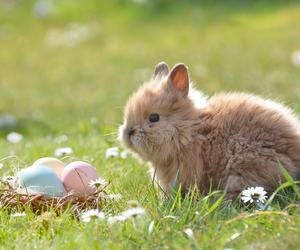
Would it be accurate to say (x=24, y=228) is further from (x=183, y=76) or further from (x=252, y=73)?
(x=252, y=73)

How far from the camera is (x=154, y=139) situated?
15.9ft

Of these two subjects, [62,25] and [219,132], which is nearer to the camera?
[219,132]

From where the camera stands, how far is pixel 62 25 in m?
24.9

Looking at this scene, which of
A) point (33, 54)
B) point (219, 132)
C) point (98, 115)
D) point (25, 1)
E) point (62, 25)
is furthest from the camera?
point (25, 1)

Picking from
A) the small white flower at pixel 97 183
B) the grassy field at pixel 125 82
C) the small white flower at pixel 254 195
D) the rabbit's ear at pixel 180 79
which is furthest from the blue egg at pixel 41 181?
the small white flower at pixel 254 195

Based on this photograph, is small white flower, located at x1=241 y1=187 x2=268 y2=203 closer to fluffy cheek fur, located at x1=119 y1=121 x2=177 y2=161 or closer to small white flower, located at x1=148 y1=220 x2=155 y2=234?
small white flower, located at x1=148 y1=220 x2=155 y2=234

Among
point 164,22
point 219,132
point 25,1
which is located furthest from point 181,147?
point 25,1

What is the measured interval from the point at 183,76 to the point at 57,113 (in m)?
7.91

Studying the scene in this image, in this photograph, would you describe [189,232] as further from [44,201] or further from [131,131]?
[131,131]

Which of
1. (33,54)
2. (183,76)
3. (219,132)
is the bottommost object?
(33,54)

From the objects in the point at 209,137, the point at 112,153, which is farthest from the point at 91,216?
the point at 112,153

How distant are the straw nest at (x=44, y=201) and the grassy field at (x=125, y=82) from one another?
6.0 inches

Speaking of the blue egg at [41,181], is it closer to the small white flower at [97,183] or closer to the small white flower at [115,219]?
the small white flower at [97,183]

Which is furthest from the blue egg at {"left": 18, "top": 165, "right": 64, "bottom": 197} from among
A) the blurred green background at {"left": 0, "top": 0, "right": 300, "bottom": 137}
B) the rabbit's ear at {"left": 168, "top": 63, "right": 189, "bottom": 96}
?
the blurred green background at {"left": 0, "top": 0, "right": 300, "bottom": 137}
